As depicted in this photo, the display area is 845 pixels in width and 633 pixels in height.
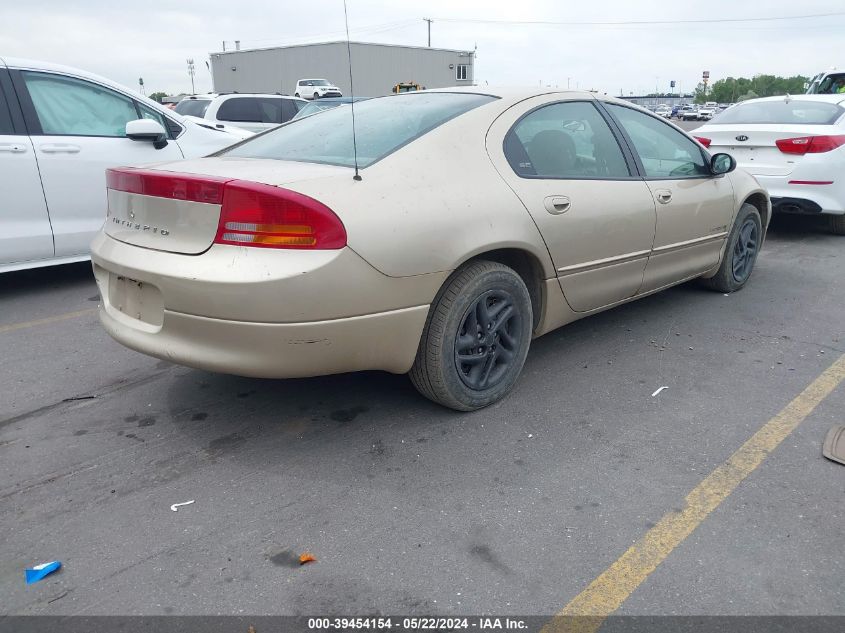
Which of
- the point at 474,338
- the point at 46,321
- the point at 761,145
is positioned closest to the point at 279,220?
the point at 474,338

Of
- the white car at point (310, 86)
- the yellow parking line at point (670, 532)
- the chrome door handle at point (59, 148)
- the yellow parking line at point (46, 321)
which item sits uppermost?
the white car at point (310, 86)

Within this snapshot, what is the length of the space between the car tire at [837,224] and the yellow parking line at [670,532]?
5.07m

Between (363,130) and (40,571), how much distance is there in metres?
2.22

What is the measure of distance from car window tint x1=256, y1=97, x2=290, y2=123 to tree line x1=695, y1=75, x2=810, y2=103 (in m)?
120

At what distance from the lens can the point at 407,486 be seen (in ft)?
8.52

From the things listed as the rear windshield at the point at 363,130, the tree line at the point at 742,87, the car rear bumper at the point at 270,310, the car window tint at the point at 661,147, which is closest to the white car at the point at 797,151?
the car window tint at the point at 661,147

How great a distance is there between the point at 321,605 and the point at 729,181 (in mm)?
4096

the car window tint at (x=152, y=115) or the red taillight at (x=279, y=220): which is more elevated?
the car window tint at (x=152, y=115)

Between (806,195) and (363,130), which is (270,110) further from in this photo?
(363,130)

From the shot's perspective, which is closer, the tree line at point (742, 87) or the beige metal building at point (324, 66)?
the beige metal building at point (324, 66)

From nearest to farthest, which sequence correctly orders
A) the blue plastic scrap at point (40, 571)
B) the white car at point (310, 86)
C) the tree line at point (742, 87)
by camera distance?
1. the blue plastic scrap at point (40, 571)
2. the white car at point (310, 86)
3. the tree line at point (742, 87)

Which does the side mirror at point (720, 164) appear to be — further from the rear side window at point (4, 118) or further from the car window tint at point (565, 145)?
the rear side window at point (4, 118)

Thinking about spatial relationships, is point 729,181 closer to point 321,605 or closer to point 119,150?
point 321,605

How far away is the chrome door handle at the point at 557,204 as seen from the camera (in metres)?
3.26
